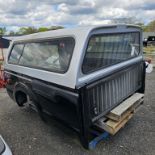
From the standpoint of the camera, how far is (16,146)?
128 inches

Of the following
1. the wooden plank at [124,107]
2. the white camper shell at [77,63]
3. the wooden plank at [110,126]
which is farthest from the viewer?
the wooden plank at [124,107]

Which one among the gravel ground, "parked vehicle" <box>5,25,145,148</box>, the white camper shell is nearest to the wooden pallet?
"parked vehicle" <box>5,25,145,148</box>

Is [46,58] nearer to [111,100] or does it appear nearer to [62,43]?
[62,43]

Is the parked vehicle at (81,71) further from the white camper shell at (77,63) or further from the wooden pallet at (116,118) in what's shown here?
the wooden pallet at (116,118)

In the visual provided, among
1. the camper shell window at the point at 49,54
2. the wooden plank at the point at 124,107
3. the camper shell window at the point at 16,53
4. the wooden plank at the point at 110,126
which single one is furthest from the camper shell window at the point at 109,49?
the camper shell window at the point at 16,53

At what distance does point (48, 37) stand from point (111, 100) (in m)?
1.49

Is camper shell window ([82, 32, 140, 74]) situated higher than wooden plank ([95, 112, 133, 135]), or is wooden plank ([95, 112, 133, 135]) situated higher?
camper shell window ([82, 32, 140, 74])

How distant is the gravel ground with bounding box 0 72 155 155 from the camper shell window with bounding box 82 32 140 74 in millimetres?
1211

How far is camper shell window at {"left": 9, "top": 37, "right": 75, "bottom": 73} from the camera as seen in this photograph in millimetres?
2719

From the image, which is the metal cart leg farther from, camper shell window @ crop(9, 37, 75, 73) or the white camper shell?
camper shell window @ crop(9, 37, 75, 73)

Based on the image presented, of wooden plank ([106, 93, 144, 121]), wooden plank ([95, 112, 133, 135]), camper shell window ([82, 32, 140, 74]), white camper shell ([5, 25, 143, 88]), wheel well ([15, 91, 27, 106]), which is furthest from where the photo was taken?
wheel well ([15, 91, 27, 106])

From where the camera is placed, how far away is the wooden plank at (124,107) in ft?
9.83

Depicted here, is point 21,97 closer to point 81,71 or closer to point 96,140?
point 96,140

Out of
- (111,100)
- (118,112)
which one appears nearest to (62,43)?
(111,100)
